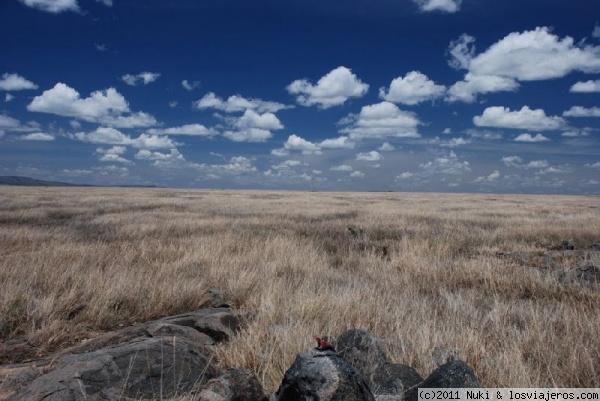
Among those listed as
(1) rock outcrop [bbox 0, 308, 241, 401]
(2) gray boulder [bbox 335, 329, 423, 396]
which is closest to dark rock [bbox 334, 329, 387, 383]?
(2) gray boulder [bbox 335, 329, 423, 396]

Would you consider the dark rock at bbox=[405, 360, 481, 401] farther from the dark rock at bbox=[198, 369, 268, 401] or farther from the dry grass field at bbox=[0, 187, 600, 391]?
the dark rock at bbox=[198, 369, 268, 401]

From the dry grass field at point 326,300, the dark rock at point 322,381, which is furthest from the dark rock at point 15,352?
the dark rock at point 322,381

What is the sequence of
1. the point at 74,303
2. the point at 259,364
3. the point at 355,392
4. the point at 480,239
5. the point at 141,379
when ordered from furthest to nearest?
the point at 480,239 → the point at 74,303 → the point at 259,364 → the point at 141,379 → the point at 355,392

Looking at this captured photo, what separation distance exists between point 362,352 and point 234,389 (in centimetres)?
131

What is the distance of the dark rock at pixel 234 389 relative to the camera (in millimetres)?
2871

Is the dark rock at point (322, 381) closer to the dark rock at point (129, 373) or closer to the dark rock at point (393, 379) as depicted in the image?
the dark rock at point (393, 379)

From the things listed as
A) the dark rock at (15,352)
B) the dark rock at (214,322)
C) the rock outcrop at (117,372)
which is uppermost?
the rock outcrop at (117,372)

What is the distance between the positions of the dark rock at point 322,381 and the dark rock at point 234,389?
33 centimetres

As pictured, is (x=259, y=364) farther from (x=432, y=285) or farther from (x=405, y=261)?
(x=405, y=261)

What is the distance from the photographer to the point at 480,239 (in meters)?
15.0

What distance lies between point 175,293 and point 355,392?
472cm

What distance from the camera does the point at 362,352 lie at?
3.67 m

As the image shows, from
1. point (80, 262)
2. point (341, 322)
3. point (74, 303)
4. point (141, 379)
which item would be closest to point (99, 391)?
point (141, 379)

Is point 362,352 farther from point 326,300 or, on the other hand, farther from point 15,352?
point 15,352
